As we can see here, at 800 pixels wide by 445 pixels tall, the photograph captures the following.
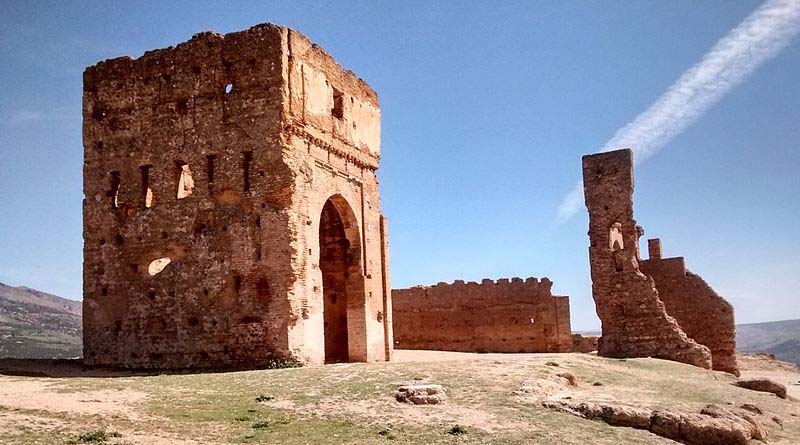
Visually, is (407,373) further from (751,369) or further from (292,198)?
(751,369)

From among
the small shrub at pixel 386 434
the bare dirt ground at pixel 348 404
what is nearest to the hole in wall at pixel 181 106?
the bare dirt ground at pixel 348 404

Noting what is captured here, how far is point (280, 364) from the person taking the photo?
16.4m

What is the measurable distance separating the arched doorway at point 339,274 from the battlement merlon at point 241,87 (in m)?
1.77

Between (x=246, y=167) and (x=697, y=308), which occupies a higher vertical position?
(x=246, y=167)

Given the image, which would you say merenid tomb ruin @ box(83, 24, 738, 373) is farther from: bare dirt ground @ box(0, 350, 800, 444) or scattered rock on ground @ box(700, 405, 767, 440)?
scattered rock on ground @ box(700, 405, 767, 440)

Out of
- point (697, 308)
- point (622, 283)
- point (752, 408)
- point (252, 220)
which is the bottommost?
point (752, 408)

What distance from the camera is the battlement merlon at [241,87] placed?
17.5 meters

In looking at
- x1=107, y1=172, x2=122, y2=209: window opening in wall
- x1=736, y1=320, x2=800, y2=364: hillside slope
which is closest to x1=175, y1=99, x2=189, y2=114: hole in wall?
x1=107, y1=172, x2=122, y2=209: window opening in wall

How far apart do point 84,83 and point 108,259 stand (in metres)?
4.94

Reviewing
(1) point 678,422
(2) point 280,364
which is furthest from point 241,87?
(1) point 678,422

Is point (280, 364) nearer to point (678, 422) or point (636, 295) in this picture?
point (678, 422)

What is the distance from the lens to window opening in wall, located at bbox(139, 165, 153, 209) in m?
18.7

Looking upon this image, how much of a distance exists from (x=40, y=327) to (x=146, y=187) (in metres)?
48.1

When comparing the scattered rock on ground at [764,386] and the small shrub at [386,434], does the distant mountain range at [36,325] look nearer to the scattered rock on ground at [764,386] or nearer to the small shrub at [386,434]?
Answer: the small shrub at [386,434]
